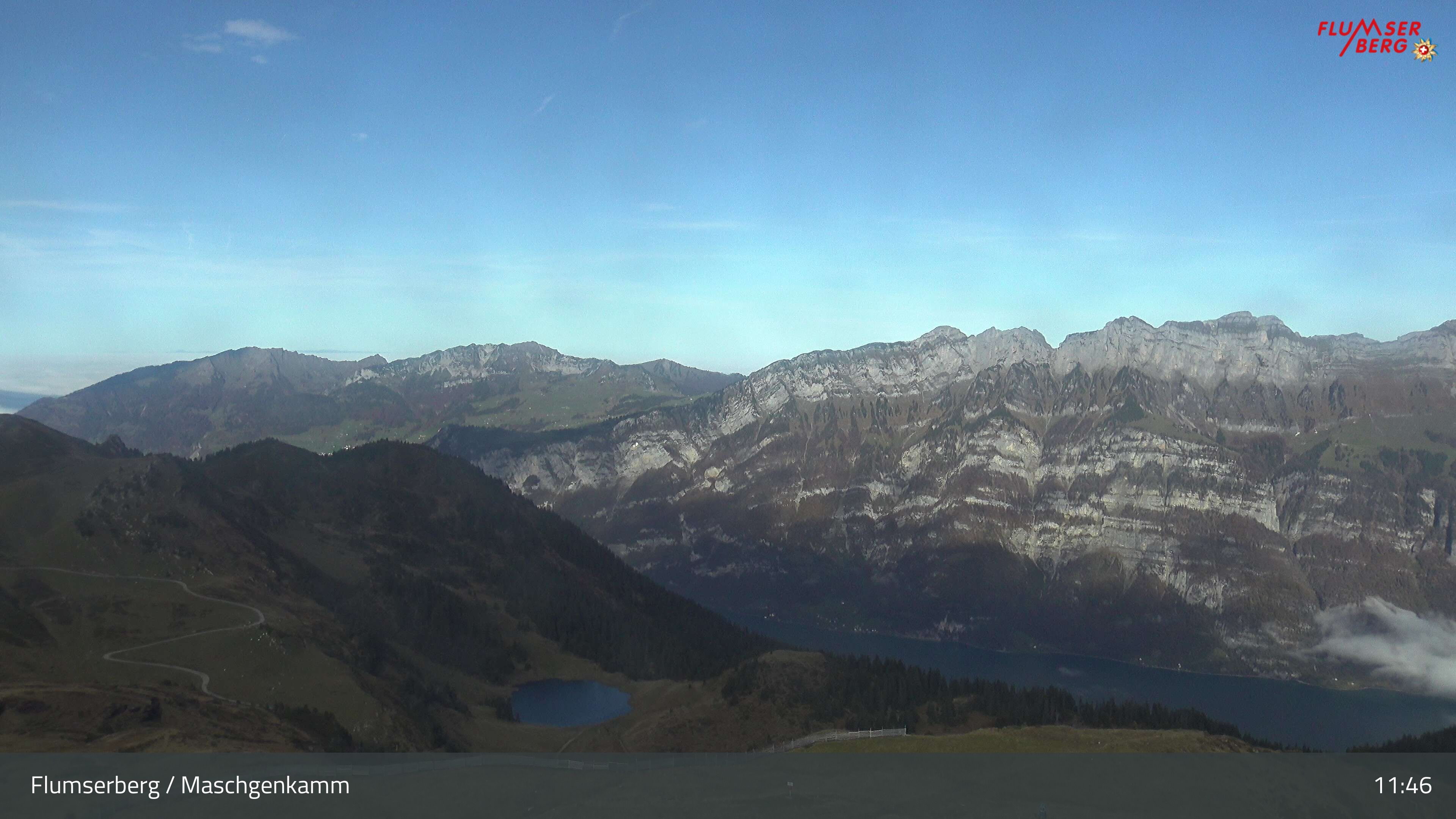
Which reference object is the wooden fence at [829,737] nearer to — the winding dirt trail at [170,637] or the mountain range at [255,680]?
the mountain range at [255,680]

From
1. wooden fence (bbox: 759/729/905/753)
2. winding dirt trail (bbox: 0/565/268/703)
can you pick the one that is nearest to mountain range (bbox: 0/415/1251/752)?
winding dirt trail (bbox: 0/565/268/703)

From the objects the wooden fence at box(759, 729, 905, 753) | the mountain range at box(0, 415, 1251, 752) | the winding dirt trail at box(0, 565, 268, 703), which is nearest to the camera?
the mountain range at box(0, 415, 1251, 752)

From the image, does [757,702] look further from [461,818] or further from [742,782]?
[461,818]

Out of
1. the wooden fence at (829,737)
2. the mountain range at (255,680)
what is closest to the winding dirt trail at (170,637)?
the mountain range at (255,680)

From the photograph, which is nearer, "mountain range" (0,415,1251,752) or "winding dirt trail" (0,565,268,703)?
"mountain range" (0,415,1251,752)

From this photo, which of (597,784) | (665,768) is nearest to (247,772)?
(597,784)

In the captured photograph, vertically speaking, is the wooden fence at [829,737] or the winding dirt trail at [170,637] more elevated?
the winding dirt trail at [170,637]

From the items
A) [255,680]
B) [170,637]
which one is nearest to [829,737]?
[255,680]

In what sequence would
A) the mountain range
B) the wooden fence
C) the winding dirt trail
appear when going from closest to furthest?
the mountain range, the winding dirt trail, the wooden fence

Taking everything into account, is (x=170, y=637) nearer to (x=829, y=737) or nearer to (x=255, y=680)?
(x=255, y=680)

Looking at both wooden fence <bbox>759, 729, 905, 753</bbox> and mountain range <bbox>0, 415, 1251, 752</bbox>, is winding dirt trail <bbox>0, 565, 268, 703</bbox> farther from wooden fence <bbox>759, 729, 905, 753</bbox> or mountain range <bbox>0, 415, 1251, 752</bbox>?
wooden fence <bbox>759, 729, 905, 753</bbox>

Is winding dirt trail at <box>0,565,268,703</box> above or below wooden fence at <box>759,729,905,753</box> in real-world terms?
above
